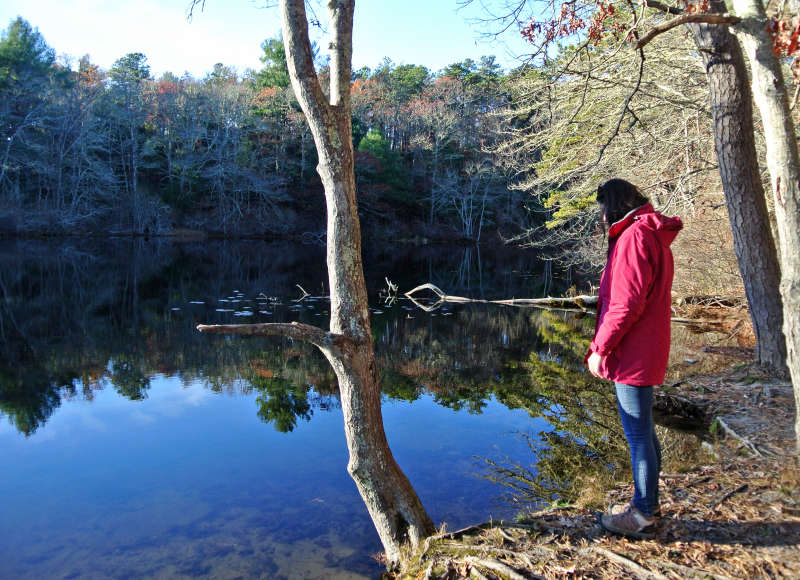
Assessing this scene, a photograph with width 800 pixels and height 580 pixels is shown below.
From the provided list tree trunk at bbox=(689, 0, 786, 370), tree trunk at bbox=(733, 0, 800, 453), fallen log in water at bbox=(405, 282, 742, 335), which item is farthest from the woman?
fallen log in water at bbox=(405, 282, 742, 335)

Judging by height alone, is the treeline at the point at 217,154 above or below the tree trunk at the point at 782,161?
above

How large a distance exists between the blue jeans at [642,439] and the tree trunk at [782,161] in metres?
0.86

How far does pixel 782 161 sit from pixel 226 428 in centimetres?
580

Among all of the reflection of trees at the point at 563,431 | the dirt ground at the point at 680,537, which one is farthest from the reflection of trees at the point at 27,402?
the dirt ground at the point at 680,537

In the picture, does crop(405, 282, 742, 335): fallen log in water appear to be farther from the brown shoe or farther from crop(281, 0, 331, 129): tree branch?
crop(281, 0, 331, 129): tree branch

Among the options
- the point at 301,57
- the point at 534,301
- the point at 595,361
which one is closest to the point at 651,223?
the point at 595,361

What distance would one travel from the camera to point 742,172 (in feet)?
18.1

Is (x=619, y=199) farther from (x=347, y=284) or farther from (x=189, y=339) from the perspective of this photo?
(x=189, y=339)

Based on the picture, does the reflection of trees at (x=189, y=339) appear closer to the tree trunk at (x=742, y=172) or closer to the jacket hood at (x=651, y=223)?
the tree trunk at (x=742, y=172)

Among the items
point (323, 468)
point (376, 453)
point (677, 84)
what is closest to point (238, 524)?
point (323, 468)

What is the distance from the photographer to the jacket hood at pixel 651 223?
2688 mm

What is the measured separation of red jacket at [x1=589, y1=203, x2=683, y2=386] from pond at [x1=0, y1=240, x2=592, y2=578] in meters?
2.15

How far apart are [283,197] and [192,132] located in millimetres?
6641

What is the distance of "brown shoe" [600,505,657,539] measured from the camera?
9.57 ft
